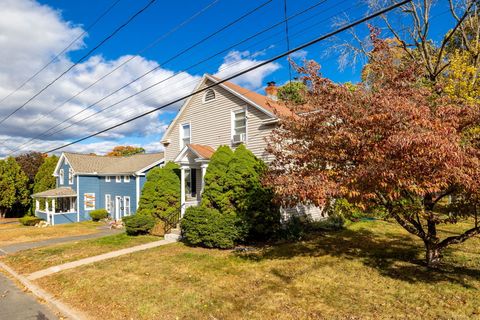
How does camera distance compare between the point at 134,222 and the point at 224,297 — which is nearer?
the point at 224,297

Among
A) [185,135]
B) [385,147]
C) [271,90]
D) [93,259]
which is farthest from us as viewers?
[185,135]

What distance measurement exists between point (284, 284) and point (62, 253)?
10368 millimetres

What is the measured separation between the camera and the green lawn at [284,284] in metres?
6.37

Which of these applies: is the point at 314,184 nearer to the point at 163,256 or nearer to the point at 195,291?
the point at 195,291

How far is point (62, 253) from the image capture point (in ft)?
43.9

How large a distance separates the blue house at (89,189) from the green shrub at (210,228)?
15.0m

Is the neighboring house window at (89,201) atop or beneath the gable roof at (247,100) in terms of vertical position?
beneath

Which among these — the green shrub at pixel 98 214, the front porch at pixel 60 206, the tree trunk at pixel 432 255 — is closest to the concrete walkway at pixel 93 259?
the tree trunk at pixel 432 255

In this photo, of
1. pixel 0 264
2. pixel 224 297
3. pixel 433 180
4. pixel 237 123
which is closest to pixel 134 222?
pixel 0 264

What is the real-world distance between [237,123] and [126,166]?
16459 mm

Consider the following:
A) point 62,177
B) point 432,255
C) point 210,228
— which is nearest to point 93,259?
point 210,228

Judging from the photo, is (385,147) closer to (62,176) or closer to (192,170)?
(192,170)

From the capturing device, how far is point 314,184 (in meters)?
7.21

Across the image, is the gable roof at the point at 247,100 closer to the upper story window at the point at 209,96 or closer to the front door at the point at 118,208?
the upper story window at the point at 209,96
